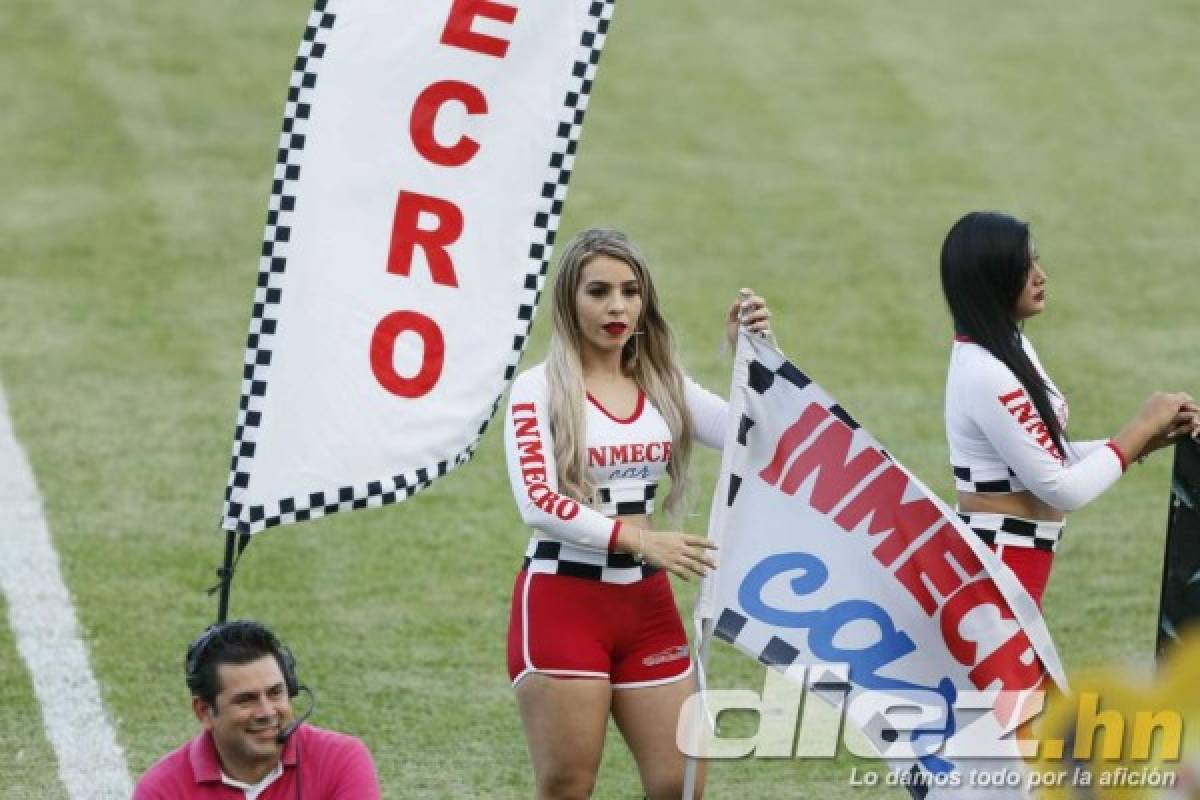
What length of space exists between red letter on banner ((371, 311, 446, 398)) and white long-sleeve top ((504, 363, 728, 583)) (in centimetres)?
21

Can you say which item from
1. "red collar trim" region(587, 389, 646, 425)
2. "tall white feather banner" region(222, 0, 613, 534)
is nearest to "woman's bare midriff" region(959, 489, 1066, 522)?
"red collar trim" region(587, 389, 646, 425)

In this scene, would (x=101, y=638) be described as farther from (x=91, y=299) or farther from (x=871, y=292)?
(x=871, y=292)

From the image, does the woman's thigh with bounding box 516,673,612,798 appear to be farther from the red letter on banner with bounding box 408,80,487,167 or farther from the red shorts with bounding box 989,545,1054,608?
the red letter on banner with bounding box 408,80,487,167

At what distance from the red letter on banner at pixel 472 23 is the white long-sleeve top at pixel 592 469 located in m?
0.81

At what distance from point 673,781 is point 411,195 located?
160 centimetres

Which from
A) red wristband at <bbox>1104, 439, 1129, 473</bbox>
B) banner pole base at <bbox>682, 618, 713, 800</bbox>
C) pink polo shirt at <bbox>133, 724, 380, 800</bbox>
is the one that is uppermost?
red wristband at <bbox>1104, 439, 1129, 473</bbox>

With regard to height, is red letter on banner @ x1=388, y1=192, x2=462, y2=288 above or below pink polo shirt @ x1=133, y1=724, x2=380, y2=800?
above

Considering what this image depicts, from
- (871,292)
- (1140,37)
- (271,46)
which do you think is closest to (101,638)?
(871,292)

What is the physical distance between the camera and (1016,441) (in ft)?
19.7

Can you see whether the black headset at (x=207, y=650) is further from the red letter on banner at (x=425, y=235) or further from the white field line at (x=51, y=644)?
the white field line at (x=51, y=644)

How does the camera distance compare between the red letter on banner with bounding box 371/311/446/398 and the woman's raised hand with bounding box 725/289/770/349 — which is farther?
the woman's raised hand with bounding box 725/289/770/349

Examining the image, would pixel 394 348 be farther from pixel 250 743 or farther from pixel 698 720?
pixel 698 720

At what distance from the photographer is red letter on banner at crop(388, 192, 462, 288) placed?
580 cm

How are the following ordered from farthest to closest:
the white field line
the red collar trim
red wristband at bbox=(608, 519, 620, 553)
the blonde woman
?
the white field line < the red collar trim < the blonde woman < red wristband at bbox=(608, 519, 620, 553)
